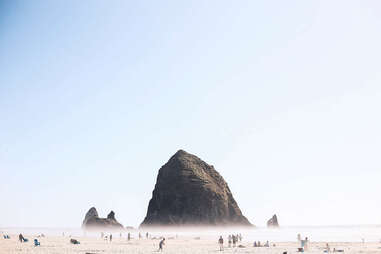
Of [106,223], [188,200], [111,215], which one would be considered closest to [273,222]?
[188,200]

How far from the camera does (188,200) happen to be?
133m

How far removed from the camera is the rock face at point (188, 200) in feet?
424

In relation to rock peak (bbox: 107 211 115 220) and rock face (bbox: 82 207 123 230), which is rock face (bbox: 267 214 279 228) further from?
rock peak (bbox: 107 211 115 220)

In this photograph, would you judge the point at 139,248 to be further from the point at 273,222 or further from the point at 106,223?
the point at 273,222

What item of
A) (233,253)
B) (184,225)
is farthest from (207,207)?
(233,253)

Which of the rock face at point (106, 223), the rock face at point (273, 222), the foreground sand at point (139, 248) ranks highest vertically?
the foreground sand at point (139, 248)

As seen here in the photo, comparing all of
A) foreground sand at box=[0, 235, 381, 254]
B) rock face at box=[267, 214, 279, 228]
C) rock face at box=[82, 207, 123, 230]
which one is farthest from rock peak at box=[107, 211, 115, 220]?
foreground sand at box=[0, 235, 381, 254]

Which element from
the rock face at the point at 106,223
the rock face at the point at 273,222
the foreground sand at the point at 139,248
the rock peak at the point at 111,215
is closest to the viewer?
the foreground sand at the point at 139,248

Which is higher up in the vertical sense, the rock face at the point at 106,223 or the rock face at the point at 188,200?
the rock face at the point at 188,200

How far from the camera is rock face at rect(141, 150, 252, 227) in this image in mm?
129375

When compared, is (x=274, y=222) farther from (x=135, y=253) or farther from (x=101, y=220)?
(x=135, y=253)

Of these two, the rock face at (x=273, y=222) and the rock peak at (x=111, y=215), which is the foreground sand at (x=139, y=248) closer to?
the rock peak at (x=111, y=215)

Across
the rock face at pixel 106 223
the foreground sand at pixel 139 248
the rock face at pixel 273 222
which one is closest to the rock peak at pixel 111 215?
the rock face at pixel 106 223

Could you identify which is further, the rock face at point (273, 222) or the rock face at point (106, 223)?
the rock face at point (273, 222)
